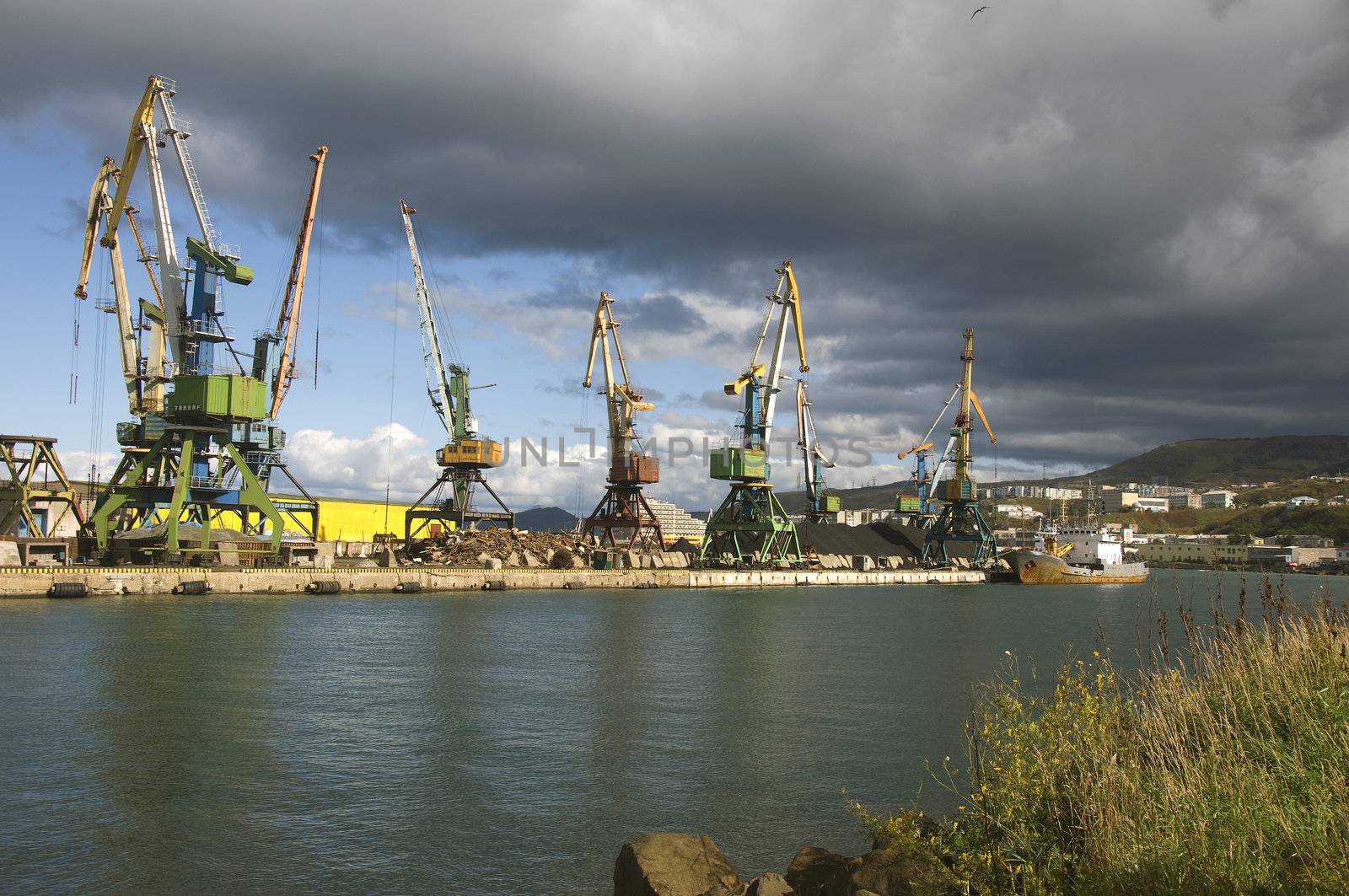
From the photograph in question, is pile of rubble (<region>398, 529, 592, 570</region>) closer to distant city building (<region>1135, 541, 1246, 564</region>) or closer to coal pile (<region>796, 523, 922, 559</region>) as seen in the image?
coal pile (<region>796, 523, 922, 559</region>)

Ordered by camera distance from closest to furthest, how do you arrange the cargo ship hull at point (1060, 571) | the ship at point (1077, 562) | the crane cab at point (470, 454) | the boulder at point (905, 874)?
the boulder at point (905, 874) < the crane cab at point (470, 454) < the cargo ship hull at point (1060, 571) < the ship at point (1077, 562)

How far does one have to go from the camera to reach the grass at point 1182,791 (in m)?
7.14

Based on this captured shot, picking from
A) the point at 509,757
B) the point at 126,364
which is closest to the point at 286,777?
the point at 509,757

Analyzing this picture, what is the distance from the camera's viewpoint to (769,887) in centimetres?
923

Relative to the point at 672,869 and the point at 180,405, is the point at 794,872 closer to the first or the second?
the point at 672,869

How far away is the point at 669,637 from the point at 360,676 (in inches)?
621

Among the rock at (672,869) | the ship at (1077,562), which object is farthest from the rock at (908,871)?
the ship at (1077,562)

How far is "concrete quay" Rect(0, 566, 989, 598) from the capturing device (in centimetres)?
4800

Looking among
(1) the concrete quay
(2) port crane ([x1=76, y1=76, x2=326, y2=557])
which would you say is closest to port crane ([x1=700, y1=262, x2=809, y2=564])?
(1) the concrete quay

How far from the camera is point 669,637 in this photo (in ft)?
131

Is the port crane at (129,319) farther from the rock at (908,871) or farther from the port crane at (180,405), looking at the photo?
the rock at (908,871)

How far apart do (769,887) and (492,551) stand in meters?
71.2

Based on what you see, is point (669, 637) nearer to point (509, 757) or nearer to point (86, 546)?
point (509, 757)

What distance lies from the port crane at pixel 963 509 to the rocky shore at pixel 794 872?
105275 mm
